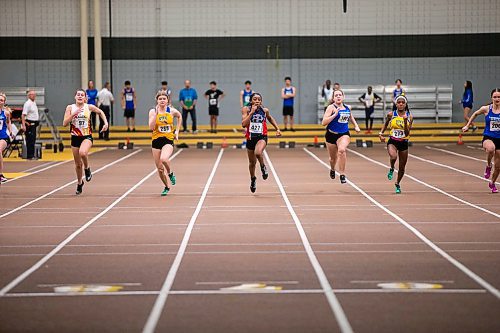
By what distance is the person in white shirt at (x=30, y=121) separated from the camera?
26.8 m

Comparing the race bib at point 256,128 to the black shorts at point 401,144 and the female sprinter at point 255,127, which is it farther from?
the black shorts at point 401,144

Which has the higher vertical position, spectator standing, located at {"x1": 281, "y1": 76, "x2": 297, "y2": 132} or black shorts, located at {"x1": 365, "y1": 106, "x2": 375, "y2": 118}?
spectator standing, located at {"x1": 281, "y1": 76, "x2": 297, "y2": 132}

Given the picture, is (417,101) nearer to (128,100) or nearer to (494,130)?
(128,100)

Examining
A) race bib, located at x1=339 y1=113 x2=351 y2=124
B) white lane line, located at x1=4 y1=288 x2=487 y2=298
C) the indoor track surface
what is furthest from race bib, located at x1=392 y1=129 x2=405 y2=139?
white lane line, located at x1=4 y1=288 x2=487 y2=298

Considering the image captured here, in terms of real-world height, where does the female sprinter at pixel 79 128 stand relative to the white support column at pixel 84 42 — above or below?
below

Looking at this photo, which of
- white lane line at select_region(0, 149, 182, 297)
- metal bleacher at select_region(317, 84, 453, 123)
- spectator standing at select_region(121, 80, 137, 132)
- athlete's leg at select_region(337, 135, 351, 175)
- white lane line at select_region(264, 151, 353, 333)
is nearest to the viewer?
white lane line at select_region(264, 151, 353, 333)

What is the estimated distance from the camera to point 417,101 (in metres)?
38.5

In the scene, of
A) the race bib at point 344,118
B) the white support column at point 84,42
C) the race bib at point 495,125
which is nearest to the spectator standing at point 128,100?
the white support column at point 84,42

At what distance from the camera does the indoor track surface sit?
7434 mm

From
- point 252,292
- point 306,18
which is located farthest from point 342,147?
point 306,18

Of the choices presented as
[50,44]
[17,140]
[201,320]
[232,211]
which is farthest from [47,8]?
[201,320]

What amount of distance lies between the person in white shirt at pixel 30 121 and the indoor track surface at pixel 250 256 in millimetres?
6863

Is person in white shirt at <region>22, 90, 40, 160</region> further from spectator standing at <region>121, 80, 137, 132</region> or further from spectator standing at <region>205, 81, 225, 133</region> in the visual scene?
spectator standing at <region>205, 81, 225, 133</region>

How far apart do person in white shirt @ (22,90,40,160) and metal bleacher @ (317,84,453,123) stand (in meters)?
14.9
